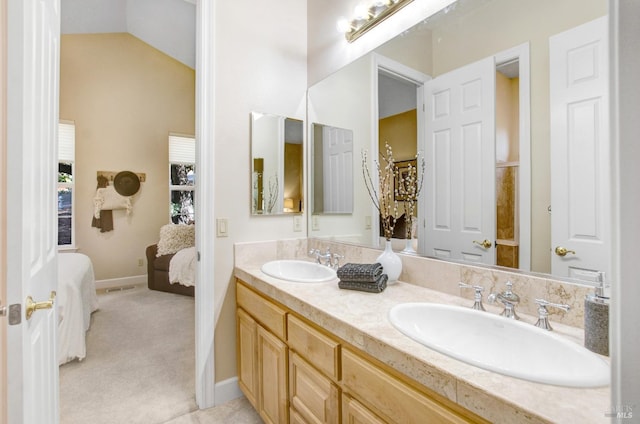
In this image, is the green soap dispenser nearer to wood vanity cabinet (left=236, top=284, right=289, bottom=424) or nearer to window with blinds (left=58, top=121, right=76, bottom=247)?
wood vanity cabinet (left=236, top=284, right=289, bottom=424)

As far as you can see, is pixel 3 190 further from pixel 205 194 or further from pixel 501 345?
pixel 501 345

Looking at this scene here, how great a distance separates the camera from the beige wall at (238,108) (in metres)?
1.94

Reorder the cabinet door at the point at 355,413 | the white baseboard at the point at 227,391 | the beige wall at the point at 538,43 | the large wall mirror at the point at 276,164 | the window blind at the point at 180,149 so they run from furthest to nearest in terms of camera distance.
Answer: the window blind at the point at 180,149 < the large wall mirror at the point at 276,164 < the white baseboard at the point at 227,391 < the beige wall at the point at 538,43 < the cabinet door at the point at 355,413

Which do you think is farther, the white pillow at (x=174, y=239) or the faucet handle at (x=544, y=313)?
the white pillow at (x=174, y=239)

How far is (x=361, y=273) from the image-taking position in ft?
4.60

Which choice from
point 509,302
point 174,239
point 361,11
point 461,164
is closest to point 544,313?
point 509,302

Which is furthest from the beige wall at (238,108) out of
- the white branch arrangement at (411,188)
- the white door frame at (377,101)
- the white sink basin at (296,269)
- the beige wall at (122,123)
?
the beige wall at (122,123)

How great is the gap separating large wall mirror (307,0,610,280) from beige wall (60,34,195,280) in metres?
4.21

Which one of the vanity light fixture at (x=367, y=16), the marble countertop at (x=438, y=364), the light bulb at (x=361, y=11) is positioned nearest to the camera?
the marble countertop at (x=438, y=364)

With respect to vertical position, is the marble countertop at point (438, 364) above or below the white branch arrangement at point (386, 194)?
below

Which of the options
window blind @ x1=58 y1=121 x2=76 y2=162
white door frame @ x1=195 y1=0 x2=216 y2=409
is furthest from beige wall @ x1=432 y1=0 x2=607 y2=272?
window blind @ x1=58 y1=121 x2=76 y2=162

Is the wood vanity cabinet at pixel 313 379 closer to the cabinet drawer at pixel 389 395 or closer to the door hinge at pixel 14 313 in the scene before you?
the cabinet drawer at pixel 389 395

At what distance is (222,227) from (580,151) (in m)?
1.74

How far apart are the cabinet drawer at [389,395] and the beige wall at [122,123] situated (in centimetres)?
464
